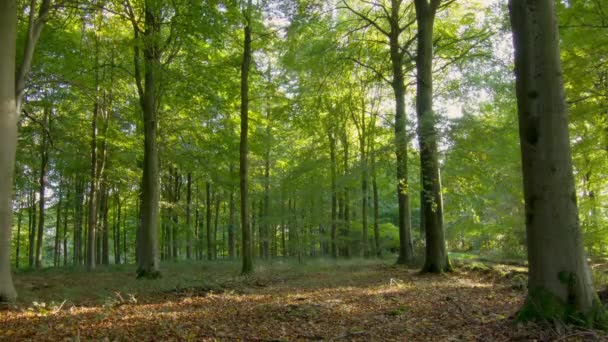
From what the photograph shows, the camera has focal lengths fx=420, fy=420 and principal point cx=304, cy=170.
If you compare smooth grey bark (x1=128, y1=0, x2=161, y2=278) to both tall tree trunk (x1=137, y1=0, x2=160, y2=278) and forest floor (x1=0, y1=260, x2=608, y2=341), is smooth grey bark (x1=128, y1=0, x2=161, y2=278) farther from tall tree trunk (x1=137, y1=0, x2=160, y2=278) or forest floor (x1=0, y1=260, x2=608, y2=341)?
forest floor (x1=0, y1=260, x2=608, y2=341)

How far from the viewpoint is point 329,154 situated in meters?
26.4

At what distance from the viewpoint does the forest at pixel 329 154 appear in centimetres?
486

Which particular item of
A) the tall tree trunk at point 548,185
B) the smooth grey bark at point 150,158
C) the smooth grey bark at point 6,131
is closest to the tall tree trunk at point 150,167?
the smooth grey bark at point 150,158

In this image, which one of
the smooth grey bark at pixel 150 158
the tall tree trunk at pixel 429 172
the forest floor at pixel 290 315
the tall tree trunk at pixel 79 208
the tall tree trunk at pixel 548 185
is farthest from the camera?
the tall tree trunk at pixel 79 208

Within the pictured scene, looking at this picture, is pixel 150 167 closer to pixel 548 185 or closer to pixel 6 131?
pixel 6 131

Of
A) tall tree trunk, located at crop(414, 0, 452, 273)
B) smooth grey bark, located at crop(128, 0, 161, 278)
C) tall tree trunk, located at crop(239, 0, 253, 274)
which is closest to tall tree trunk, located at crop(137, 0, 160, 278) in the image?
smooth grey bark, located at crop(128, 0, 161, 278)

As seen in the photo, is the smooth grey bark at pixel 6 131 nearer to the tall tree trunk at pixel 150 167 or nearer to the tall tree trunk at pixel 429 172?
the tall tree trunk at pixel 150 167

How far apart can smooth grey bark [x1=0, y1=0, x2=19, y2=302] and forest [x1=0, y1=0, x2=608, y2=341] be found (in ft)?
0.12

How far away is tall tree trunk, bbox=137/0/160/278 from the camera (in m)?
12.9

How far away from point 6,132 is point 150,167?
568 cm

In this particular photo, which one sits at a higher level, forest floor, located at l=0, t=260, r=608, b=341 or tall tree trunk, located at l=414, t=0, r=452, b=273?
tall tree trunk, located at l=414, t=0, r=452, b=273

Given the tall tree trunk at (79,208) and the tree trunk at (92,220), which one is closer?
the tree trunk at (92,220)

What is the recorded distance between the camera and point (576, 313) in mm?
4570

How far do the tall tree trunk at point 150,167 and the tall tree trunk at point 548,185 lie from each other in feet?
34.5
